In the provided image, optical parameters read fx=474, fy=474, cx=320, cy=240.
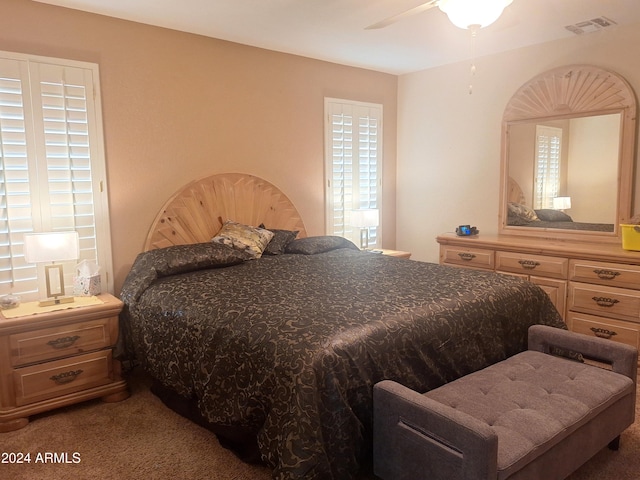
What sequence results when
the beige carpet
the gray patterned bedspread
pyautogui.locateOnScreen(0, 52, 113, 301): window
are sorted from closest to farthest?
the gray patterned bedspread < the beige carpet < pyautogui.locateOnScreen(0, 52, 113, 301): window

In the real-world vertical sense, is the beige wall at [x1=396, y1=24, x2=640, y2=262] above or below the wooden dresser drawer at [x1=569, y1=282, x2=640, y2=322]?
above

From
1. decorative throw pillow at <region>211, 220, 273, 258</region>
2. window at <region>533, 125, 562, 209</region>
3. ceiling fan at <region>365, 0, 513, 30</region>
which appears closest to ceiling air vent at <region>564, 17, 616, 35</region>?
window at <region>533, 125, 562, 209</region>

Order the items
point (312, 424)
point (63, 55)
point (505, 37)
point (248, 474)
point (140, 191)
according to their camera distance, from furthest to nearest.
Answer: point (505, 37)
point (140, 191)
point (63, 55)
point (248, 474)
point (312, 424)

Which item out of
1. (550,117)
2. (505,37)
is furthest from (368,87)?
(550,117)

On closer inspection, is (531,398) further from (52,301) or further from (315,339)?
(52,301)

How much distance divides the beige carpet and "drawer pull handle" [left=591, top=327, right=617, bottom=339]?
84 centimetres

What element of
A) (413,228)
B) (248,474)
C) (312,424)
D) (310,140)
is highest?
(310,140)

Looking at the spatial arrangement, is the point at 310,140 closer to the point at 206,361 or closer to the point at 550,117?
the point at 550,117

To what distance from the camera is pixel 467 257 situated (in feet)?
13.4

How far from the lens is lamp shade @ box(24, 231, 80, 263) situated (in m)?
2.70

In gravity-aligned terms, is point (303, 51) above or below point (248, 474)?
above

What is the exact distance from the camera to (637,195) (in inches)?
139

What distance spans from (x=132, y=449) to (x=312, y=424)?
1163 mm

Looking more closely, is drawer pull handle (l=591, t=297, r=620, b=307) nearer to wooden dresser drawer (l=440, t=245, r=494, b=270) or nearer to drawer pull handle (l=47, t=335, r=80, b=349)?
wooden dresser drawer (l=440, t=245, r=494, b=270)
